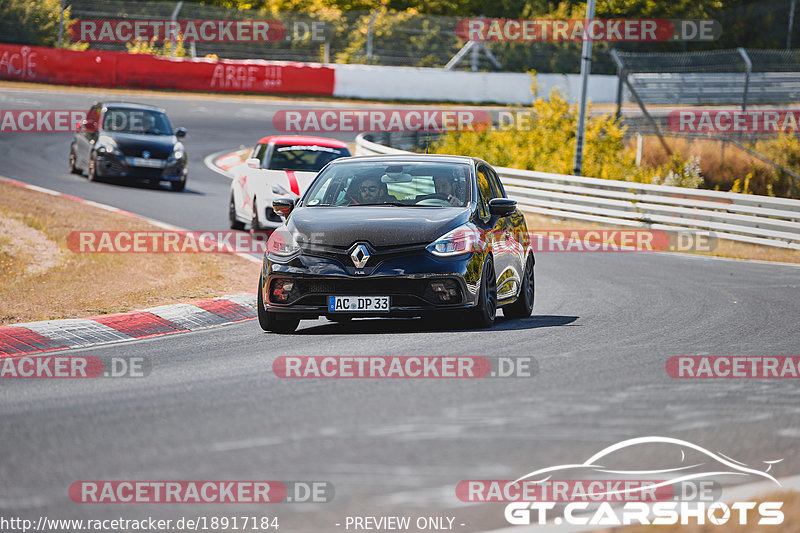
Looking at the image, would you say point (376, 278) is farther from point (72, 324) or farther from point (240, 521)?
Result: point (240, 521)

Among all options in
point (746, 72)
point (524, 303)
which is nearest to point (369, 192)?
point (524, 303)

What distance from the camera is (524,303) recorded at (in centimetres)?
1145

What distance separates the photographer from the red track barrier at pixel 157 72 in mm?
42969

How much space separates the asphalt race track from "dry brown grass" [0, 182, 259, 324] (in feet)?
7.06

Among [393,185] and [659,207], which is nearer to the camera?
[393,185]

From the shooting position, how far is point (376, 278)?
9391 millimetres

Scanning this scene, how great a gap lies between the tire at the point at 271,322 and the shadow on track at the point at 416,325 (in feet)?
0.32

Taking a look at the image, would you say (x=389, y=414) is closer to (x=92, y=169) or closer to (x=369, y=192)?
(x=369, y=192)

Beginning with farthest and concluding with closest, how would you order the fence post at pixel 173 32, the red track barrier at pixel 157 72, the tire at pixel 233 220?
the fence post at pixel 173 32, the red track barrier at pixel 157 72, the tire at pixel 233 220

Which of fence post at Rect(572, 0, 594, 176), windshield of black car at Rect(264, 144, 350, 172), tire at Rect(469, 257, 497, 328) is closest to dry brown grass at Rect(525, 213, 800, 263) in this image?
fence post at Rect(572, 0, 594, 176)

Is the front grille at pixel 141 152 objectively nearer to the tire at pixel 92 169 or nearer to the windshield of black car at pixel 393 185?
the tire at pixel 92 169

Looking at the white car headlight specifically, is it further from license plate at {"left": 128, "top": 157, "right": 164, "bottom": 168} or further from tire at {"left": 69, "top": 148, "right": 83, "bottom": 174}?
tire at {"left": 69, "top": 148, "right": 83, "bottom": 174}

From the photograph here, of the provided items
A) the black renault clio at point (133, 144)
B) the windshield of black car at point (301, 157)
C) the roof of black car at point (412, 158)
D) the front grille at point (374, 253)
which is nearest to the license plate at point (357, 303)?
the front grille at point (374, 253)

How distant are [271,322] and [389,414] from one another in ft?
11.8
